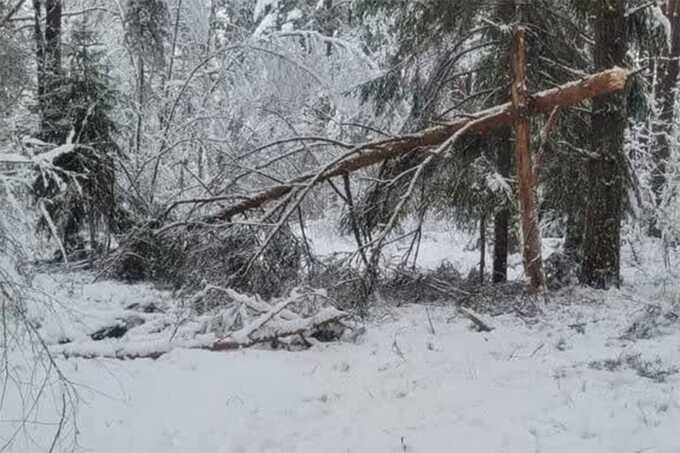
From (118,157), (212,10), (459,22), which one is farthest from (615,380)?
(212,10)

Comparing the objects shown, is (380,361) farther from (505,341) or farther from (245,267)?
(245,267)

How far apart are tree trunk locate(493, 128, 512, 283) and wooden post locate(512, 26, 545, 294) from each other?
1221mm

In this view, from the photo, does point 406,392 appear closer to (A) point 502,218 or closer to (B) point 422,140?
(B) point 422,140

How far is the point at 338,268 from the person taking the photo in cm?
767

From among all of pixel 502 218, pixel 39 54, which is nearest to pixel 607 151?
pixel 502 218

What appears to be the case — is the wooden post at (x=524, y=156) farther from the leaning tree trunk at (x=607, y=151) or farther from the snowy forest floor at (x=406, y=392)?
the leaning tree trunk at (x=607, y=151)

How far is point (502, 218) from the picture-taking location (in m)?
9.19

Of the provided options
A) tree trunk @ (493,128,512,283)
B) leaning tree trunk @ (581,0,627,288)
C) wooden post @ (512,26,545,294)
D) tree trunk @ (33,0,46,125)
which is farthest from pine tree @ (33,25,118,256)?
leaning tree trunk @ (581,0,627,288)

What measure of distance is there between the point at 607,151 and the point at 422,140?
2.42m

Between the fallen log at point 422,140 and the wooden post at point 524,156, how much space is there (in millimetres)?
104

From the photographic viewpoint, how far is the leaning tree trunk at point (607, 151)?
8.03 metres

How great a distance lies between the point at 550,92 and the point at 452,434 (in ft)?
15.2

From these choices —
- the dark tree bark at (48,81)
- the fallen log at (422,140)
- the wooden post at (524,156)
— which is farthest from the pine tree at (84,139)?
the wooden post at (524,156)

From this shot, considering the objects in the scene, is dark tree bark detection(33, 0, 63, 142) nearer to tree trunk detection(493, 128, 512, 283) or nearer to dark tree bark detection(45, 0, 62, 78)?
dark tree bark detection(45, 0, 62, 78)
